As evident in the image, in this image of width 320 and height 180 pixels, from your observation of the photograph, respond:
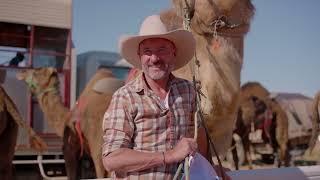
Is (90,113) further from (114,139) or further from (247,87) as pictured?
(247,87)

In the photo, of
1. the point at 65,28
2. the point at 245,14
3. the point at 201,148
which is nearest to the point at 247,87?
the point at 65,28

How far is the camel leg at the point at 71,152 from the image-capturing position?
6.81 metres

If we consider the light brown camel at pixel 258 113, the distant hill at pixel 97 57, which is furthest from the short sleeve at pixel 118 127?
the light brown camel at pixel 258 113

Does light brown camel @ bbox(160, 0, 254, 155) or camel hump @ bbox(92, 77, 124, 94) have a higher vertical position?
light brown camel @ bbox(160, 0, 254, 155)

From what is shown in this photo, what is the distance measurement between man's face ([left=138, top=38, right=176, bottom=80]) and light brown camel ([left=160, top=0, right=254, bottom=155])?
1415mm

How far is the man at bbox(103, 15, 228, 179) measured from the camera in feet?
5.57

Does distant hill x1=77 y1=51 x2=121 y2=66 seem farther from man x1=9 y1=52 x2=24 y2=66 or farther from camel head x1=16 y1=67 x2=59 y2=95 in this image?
camel head x1=16 y1=67 x2=59 y2=95

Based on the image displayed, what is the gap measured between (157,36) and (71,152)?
538 centimetres

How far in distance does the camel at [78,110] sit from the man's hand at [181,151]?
417cm

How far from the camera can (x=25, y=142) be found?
30.0 feet

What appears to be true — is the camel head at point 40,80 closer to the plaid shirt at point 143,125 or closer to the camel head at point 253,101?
the camel head at point 253,101

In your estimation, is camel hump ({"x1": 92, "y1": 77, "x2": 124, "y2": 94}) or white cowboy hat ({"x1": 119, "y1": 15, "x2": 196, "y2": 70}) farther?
camel hump ({"x1": 92, "y1": 77, "x2": 124, "y2": 94})

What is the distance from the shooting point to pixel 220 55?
3.42 m

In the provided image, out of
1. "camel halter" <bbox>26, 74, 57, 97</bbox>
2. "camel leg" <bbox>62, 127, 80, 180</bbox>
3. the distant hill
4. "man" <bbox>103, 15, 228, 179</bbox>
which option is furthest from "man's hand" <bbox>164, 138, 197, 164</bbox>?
the distant hill
